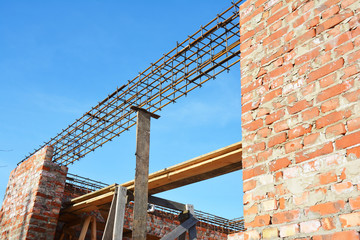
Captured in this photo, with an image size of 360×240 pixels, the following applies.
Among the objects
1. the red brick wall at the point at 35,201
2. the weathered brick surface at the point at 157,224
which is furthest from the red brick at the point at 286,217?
the red brick wall at the point at 35,201

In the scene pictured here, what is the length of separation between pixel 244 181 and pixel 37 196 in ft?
23.2

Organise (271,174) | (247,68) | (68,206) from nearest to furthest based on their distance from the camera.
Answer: (271,174)
(247,68)
(68,206)

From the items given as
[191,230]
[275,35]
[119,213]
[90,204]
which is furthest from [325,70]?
[90,204]

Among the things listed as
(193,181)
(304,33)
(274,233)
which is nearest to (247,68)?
(304,33)

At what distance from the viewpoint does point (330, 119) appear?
252 cm

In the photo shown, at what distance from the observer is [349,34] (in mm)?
2605

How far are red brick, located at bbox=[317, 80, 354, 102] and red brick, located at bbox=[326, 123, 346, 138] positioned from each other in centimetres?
22

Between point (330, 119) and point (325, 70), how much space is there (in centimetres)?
37

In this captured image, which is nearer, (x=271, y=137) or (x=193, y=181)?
(x=271, y=137)

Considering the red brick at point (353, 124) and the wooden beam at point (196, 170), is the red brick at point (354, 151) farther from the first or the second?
the wooden beam at point (196, 170)

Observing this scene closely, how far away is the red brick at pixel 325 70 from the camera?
2594 mm

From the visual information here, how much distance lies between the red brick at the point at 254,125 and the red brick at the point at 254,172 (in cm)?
33

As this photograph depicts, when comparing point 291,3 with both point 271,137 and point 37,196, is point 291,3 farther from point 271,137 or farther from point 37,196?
point 37,196

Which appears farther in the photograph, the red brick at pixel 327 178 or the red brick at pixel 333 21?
the red brick at pixel 333 21
